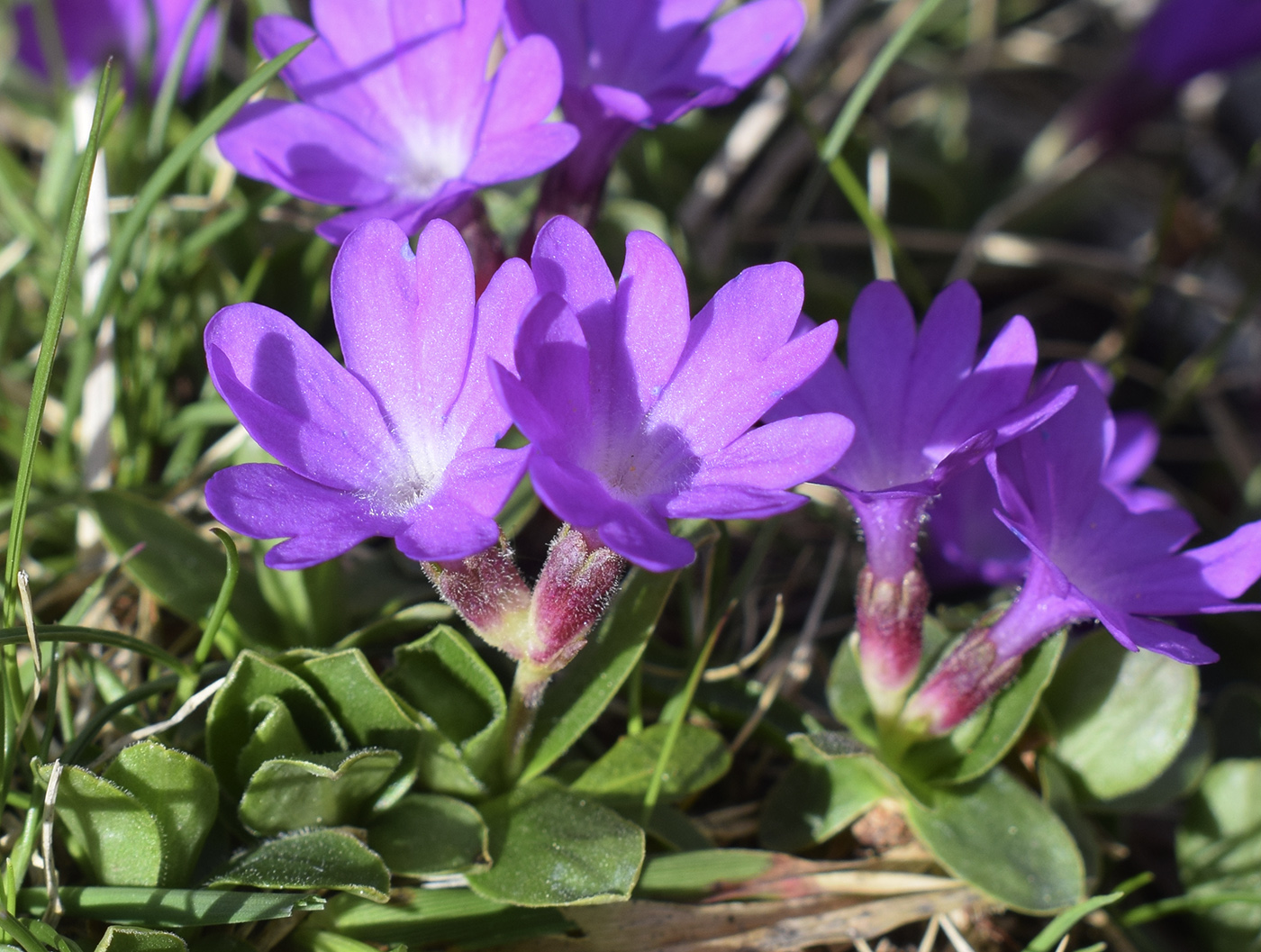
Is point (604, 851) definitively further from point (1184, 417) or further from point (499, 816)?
point (1184, 417)

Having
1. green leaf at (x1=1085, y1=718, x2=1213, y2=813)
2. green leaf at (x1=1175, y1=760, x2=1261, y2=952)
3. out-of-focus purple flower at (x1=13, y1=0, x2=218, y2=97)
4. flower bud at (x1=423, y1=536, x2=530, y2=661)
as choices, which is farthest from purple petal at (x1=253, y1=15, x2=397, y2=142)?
green leaf at (x1=1175, y1=760, x2=1261, y2=952)

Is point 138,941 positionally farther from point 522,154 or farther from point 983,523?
point 983,523

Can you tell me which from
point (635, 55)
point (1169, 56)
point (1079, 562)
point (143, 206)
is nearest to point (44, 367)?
point (143, 206)

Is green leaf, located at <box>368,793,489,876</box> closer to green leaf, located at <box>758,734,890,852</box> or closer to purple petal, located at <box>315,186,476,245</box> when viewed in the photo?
green leaf, located at <box>758,734,890,852</box>

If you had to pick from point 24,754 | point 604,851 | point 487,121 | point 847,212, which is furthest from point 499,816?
point 847,212

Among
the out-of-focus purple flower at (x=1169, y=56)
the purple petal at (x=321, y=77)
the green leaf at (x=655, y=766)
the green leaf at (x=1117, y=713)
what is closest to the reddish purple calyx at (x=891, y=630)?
the green leaf at (x=655, y=766)

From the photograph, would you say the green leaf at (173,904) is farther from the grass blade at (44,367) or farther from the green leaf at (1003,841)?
the green leaf at (1003,841)
